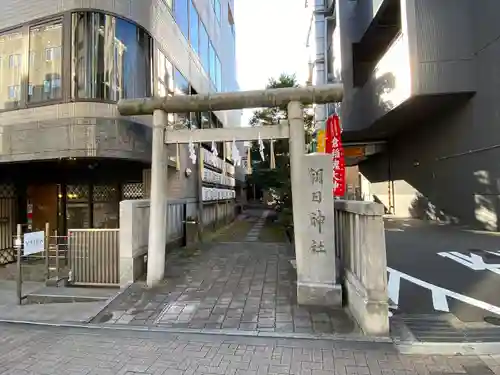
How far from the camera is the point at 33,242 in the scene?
688 centimetres

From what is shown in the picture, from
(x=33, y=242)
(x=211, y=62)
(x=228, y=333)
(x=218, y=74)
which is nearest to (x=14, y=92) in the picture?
(x=33, y=242)

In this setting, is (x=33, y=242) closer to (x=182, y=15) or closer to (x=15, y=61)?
(x=15, y=61)

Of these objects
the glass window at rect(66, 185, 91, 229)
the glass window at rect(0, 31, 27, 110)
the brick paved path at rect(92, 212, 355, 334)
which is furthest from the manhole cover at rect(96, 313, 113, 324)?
the glass window at rect(66, 185, 91, 229)

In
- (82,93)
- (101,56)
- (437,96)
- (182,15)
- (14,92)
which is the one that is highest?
(182,15)

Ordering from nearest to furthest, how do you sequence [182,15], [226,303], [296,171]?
[226,303]
[296,171]
[182,15]

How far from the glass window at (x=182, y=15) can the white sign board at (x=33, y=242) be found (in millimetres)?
8570

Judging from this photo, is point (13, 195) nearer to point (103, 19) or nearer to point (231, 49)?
point (103, 19)

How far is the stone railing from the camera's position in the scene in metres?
4.31

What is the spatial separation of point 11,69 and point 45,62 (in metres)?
1.36

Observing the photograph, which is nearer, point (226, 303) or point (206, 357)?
point (206, 357)

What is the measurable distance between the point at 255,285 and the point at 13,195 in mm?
9940

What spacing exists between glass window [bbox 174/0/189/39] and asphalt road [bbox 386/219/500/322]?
34.7 ft

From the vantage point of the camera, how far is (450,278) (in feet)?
21.6

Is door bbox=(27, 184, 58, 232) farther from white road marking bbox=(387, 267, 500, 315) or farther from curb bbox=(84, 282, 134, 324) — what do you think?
white road marking bbox=(387, 267, 500, 315)
